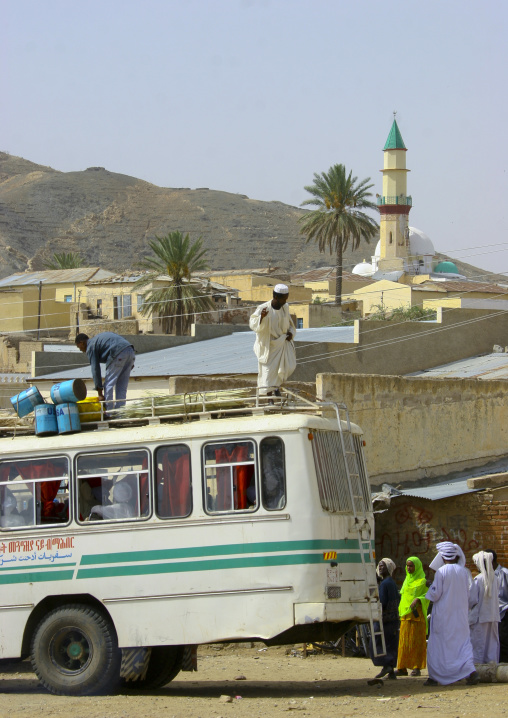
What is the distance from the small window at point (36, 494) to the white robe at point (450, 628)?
383 centimetres

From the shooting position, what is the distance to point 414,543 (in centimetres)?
1603

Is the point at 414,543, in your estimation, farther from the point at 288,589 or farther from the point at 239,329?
the point at 239,329

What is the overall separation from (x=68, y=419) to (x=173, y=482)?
1290mm

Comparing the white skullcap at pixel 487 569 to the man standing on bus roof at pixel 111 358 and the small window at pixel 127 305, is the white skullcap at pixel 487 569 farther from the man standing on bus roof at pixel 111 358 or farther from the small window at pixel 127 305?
the small window at pixel 127 305

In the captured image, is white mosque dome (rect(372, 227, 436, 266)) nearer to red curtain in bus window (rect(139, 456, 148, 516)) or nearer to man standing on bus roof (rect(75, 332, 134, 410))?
man standing on bus roof (rect(75, 332, 134, 410))

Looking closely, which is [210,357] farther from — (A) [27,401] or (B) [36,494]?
(B) [36,494]

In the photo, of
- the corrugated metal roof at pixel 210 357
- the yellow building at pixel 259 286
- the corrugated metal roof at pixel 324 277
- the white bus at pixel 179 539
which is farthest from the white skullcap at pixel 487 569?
the corrugated metal roof at pixel 324 277

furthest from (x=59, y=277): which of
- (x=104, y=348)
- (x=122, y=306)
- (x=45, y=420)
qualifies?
(x=45, y=420)

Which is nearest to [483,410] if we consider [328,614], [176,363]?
[176,363]

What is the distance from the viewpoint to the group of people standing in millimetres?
10102

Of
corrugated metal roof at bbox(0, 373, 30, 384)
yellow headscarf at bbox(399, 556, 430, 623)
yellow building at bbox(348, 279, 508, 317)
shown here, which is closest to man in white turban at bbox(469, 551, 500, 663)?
yellow headscarf at bbox(399, 556, 430, 623)

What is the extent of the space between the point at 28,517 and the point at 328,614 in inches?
117

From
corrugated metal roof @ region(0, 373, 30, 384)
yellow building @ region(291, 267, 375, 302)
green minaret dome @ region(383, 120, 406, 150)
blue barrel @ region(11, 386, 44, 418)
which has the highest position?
green minaret dome @ region(383, 120, 406, 150)

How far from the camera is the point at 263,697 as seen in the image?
30.3 feet
